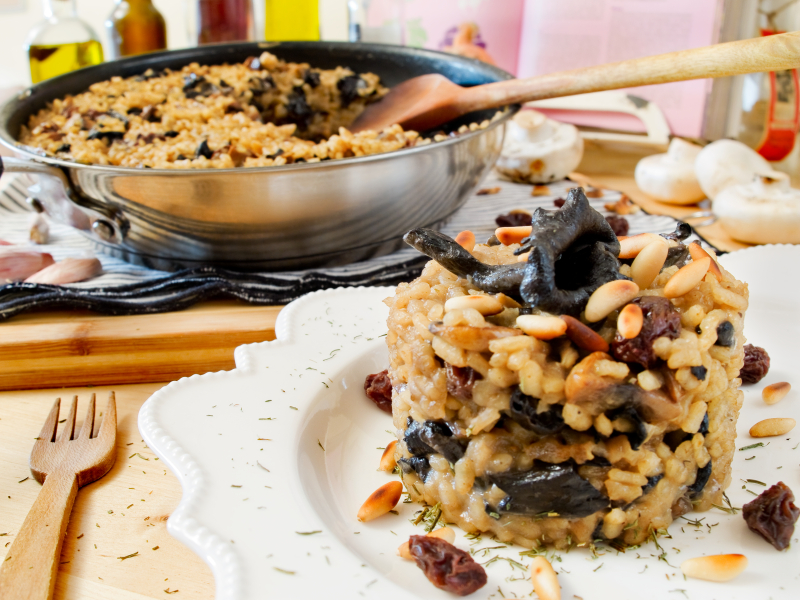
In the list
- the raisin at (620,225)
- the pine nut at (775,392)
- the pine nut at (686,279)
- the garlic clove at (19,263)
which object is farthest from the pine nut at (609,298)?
the garlic clove at (19,263)

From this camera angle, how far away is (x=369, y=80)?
342 cm

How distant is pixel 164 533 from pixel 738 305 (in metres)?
1.24

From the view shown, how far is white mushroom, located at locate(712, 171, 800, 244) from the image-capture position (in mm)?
2912

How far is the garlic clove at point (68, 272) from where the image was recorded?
8.69 feet

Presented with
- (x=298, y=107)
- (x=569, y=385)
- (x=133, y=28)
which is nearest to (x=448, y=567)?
(x=569, y=385)

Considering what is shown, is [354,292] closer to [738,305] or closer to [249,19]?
[738,305]

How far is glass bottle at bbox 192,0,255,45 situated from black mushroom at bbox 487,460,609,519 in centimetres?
367

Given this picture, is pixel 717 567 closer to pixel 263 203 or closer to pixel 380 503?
pixel 380 503

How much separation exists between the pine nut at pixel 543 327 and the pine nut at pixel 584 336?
0.04 ft

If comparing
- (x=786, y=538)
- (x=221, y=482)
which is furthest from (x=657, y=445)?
(x=221, y=482)

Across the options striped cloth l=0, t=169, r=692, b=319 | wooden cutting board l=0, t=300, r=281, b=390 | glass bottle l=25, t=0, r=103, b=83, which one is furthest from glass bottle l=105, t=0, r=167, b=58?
wooden cutting board l=0, t=300, r=281, b=390

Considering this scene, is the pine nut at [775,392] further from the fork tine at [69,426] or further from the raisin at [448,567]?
the fork tine at [69,426]

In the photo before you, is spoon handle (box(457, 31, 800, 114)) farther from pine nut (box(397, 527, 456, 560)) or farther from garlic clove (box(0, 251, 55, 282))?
garlic clove (box(0, 251, 55, 282))

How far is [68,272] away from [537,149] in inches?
87.2
